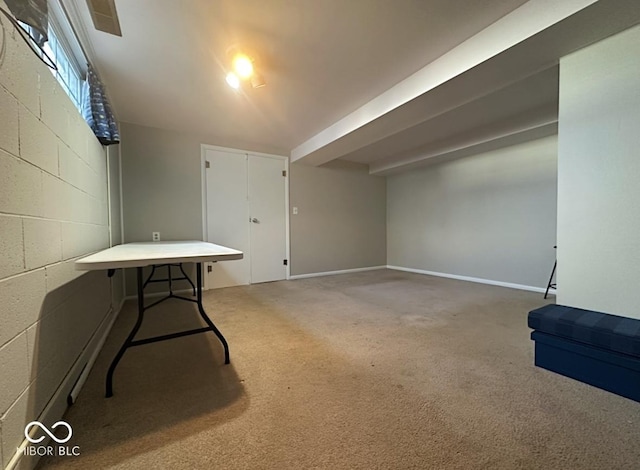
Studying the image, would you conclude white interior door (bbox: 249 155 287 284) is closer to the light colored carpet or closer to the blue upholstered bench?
the light colored carpet

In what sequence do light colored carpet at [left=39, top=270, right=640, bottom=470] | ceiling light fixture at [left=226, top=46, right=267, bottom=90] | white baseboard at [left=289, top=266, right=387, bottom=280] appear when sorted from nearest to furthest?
light colored carpet at [left=39, top=270, right=640, bottom=470] → ceiling light fixture at [left=226, top=46, right=267, bottom=90] → white baseboard at [left=289, top=266, right=387, bottom=280]

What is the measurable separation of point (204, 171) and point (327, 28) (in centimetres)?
261

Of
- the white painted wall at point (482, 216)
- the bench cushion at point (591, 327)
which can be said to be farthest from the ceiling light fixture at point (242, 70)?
the white painted wall at point (482, 216)

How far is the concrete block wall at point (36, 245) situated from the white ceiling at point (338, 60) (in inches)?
31.9

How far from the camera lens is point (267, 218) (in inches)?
163

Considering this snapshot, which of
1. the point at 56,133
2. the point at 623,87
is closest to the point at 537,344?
the point at 623,87

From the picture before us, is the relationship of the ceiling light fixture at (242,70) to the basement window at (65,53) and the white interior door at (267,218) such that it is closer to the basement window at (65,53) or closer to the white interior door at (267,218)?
the basement window at (65,53)

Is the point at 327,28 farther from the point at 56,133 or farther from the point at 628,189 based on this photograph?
the point at 628,189

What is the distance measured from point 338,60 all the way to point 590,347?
249cm

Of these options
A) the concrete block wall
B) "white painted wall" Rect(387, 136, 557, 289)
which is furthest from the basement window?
"white painted wall" Rect(387, 136, 557, 289)

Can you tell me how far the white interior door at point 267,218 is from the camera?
4.02m

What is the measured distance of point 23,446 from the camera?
0.88 metres

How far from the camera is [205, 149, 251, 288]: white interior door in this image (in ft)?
12.1

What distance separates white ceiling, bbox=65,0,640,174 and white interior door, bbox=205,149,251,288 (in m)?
0.59
